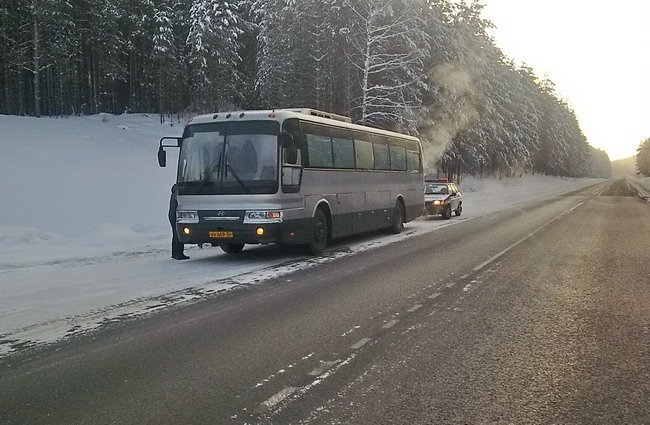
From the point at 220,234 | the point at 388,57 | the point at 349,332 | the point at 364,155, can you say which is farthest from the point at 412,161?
the point at 388,57

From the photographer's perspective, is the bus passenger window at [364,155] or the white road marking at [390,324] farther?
the bus passenger window at [364,155]

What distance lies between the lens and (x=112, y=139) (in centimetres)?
3531

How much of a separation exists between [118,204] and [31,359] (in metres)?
15.6

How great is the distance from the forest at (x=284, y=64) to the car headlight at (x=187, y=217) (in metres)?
12.1

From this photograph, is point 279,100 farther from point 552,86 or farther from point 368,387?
point 552,86

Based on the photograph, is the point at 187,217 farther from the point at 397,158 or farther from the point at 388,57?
the point at 388,57

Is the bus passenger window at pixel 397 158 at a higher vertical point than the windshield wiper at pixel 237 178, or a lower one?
higher

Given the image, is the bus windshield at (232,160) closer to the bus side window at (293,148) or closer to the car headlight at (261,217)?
the bus side window at (293,148)

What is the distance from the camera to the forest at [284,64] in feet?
105

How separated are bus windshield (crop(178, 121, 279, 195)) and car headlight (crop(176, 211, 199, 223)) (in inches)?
17.2

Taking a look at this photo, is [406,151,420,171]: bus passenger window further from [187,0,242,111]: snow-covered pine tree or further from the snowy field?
[187,0,242,111]: snow-covered pine tree

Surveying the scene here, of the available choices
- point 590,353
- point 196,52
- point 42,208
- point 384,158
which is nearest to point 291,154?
point 384,158

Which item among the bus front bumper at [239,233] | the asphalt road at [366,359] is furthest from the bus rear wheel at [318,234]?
the asphalt road at [366,359]

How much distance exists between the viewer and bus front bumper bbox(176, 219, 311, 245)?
11.0 metres
